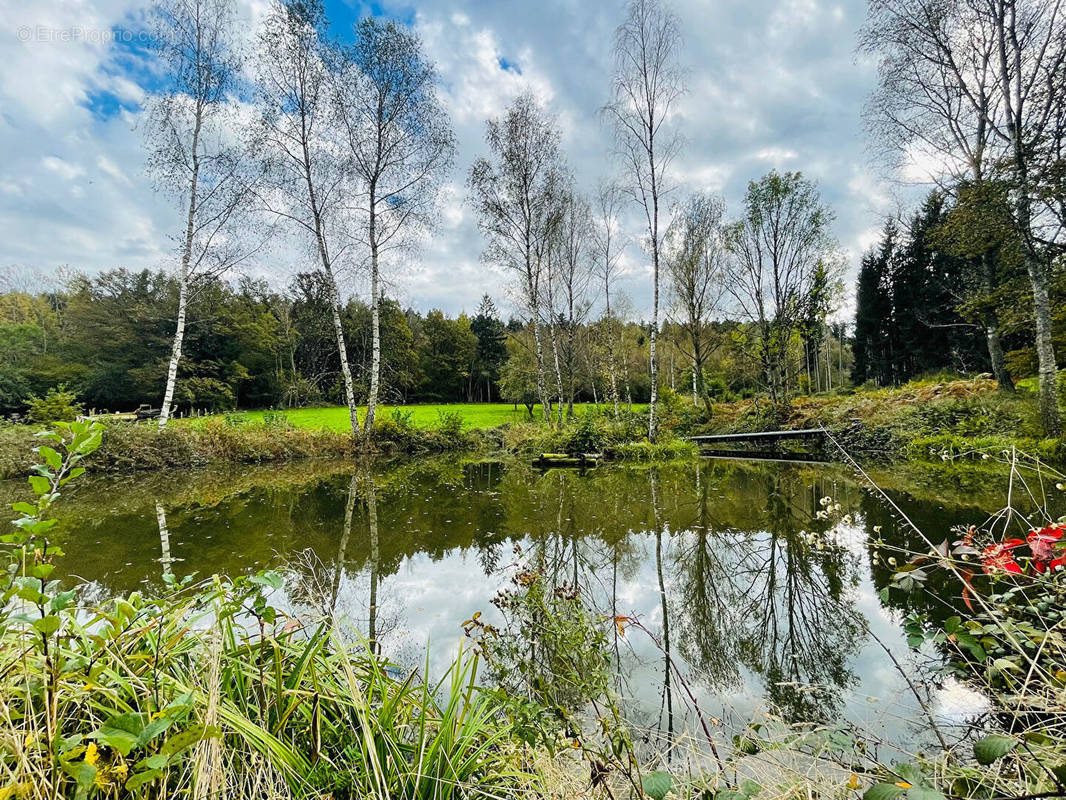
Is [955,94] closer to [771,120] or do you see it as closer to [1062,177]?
[771,120]

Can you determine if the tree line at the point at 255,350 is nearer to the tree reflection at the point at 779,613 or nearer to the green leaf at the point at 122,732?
the tree reflection at the point at 779,613

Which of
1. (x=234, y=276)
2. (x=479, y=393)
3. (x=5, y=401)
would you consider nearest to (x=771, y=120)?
(x=234, y=276)

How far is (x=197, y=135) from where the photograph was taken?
12.9m

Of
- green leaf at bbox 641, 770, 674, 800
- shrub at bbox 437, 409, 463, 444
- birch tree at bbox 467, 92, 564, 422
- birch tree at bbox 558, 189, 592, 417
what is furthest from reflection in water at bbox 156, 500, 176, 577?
birch tree at bbox 558, 189, 592, 417

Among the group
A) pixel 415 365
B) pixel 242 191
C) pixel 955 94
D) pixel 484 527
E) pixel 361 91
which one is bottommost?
pixel 484 527

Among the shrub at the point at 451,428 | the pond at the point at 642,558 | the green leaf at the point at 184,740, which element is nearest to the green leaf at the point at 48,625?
the green leaf at the point at 184,740

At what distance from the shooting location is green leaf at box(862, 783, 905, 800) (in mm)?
929

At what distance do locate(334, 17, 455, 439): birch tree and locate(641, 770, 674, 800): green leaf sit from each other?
14.6 m

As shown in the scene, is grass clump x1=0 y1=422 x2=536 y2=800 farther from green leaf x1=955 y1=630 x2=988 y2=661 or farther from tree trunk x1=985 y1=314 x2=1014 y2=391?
tree trunk x1=985 y1=314 x2=1014 y2=391

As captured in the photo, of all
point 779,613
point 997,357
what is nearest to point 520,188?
point 997,357

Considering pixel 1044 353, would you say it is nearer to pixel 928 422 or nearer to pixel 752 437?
pixel 928 422

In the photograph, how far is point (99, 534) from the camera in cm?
614

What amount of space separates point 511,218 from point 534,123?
3525 millimetres

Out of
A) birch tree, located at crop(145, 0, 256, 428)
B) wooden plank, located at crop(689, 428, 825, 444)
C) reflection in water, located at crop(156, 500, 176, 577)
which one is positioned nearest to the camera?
reflection in water, located at crop(156, 500, 176, 577)
